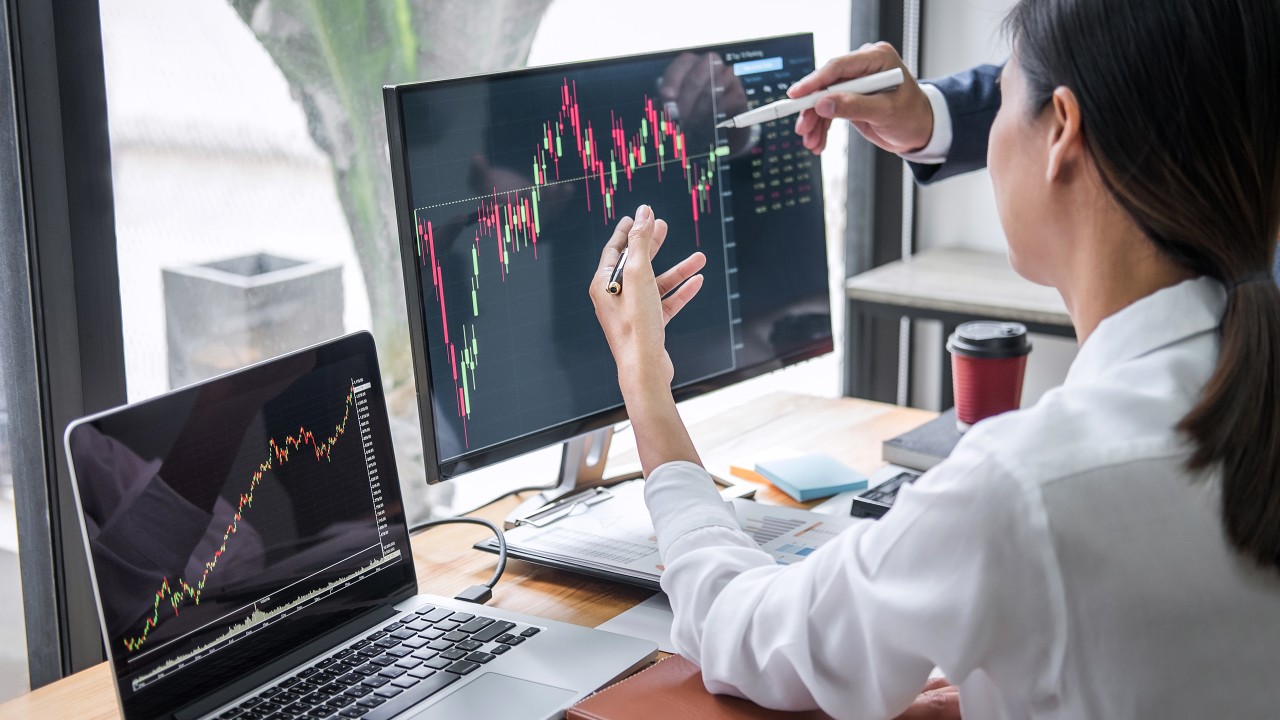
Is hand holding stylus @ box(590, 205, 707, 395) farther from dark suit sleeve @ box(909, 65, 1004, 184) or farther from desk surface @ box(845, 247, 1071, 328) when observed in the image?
desk surface @ box(845, 247, 1071, 328)

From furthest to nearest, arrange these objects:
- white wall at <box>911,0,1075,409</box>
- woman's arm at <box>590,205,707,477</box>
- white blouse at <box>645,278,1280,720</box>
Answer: white wall at <box>911,0,1075,409</box> → woman's arm at <box>590,205,707,477</box> → white blouse at <box>645,278,1280,720</box>

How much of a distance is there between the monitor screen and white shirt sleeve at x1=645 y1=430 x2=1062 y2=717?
0.34 metres

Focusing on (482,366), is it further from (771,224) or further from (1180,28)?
(1180,28)

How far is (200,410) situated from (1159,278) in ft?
2.25

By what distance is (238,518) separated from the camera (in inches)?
36.0

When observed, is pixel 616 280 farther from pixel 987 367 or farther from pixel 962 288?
pixel 962 288

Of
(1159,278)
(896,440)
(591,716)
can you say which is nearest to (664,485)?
(591,716)

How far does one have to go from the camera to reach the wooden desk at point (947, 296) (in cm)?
203

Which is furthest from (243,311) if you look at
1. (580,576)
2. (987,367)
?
(987,367)

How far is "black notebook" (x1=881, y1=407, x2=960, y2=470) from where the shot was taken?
4.79ft

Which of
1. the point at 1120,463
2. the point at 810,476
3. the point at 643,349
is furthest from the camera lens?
the point at 810,476

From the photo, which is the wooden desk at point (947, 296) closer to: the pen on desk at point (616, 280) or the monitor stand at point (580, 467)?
the monitor stand at point (580, 467)

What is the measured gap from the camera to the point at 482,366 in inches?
45.0

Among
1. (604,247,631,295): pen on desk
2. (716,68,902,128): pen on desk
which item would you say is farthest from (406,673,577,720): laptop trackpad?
(716,68,902,128): pen on desk
